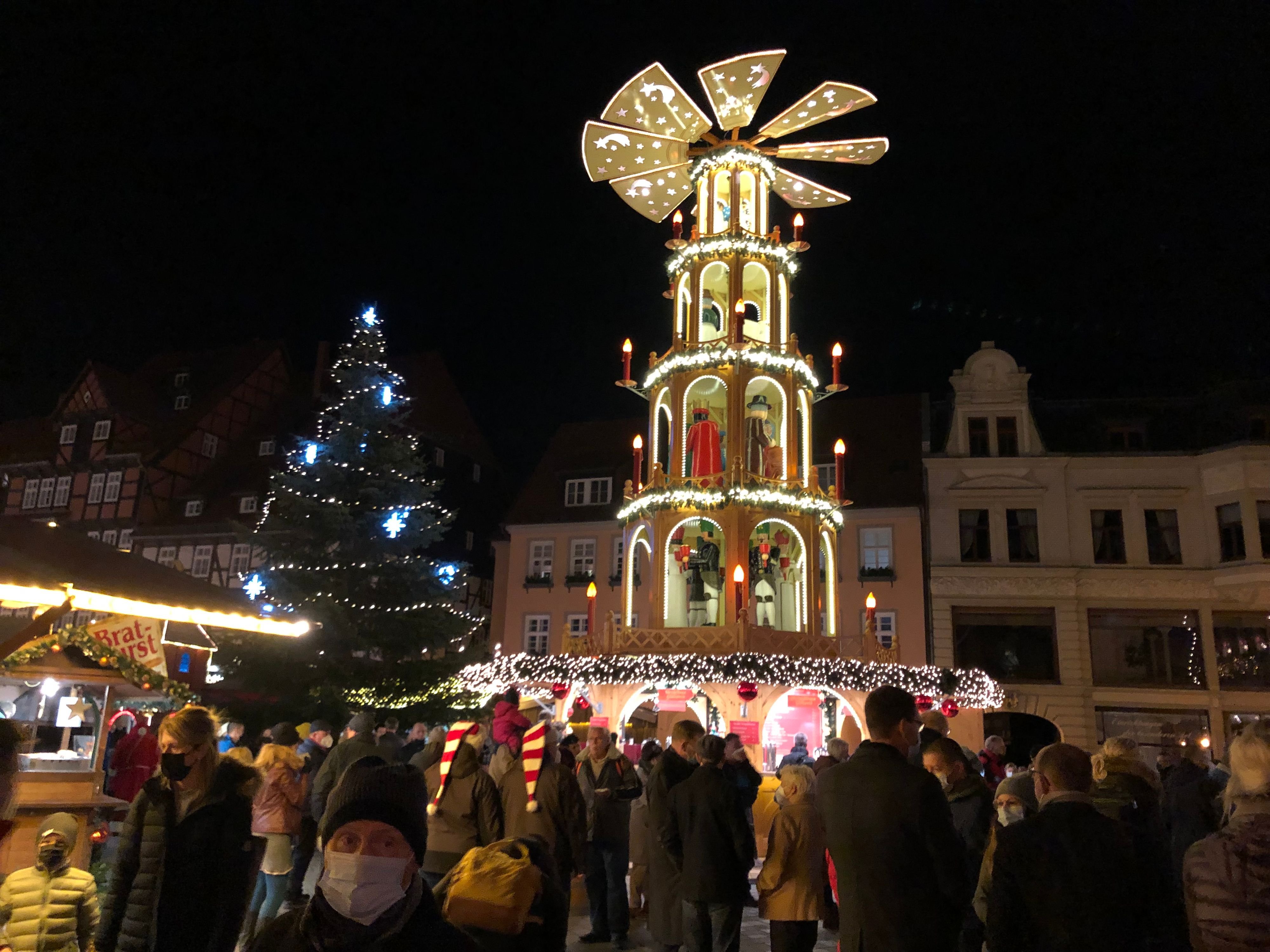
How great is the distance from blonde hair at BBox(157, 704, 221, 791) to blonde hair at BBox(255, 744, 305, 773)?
293 cm

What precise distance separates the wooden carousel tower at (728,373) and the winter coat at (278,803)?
449 inches

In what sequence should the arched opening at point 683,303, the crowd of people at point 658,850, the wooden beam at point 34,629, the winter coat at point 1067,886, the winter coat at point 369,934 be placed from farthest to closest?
the arched opening at point 683,303, the wooden beam at point 34,629, the winter coat at point 1067,886, the crowd of people at point 658,850, the winter coat at point 369,934

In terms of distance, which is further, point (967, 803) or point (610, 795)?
point (610, 795)

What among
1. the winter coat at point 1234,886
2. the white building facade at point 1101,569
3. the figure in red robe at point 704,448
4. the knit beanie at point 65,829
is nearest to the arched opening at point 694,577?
the figure in red robe at point 704,448

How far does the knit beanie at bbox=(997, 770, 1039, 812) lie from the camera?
582 cm

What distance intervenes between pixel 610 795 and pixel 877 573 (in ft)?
67.3

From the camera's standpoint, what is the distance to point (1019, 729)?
26078mm

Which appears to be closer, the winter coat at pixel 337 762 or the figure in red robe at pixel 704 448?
the winter coat at pixel 337 762

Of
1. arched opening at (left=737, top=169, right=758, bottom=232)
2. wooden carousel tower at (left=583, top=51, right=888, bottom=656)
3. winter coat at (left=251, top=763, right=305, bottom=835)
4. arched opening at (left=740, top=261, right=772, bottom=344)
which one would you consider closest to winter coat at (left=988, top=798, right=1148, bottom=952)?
winter coat at (left=251, top=763, right=305, bottom=835)

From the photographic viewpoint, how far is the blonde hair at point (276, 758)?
24.2 feet

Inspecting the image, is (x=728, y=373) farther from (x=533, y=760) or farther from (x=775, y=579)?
(x=533, y=760)

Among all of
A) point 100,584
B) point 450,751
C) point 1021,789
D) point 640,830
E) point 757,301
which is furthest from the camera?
point 757,301

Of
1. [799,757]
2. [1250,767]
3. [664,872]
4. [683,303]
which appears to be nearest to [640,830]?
[664,872]

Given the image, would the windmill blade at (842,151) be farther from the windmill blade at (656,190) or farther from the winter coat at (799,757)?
the winter coat at (799,757)
